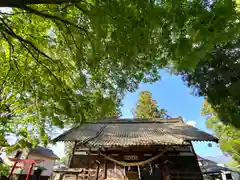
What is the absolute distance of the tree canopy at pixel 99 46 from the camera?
1896 millimetres

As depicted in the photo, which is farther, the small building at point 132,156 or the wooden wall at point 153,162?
the wooden wall at point 153,162

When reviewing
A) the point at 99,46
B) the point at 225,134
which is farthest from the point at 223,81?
the point at 99,46

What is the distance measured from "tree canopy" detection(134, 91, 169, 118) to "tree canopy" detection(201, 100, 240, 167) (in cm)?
526

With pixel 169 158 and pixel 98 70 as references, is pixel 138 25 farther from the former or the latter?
pixel 169 158

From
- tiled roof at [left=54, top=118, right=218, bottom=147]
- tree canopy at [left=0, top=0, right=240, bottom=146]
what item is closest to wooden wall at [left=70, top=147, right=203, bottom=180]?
tiled roof at [left=54, top=118, right=218, bottom=147]

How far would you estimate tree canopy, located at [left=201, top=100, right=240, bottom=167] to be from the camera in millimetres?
11012

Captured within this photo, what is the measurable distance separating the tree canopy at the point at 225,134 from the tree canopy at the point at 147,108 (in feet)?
17.2

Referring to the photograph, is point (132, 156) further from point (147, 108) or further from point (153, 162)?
point (147, 108)

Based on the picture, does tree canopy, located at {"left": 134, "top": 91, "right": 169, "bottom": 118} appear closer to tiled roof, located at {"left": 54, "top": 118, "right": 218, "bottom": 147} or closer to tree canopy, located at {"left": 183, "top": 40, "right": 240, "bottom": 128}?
tree canopy, located at {"left": 183, "top": 40, "right": 240, "bottom": 128}

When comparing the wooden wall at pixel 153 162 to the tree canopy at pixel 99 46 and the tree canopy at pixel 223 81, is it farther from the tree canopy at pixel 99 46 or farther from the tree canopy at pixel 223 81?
the tree canopy at pixel 223 81

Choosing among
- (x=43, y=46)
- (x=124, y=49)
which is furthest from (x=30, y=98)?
(x=124, y=49)

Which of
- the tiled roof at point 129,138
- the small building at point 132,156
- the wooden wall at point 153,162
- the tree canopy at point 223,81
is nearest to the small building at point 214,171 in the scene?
the tree canopy at point 223,81

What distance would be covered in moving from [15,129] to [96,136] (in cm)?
332

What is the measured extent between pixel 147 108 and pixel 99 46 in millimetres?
17986
